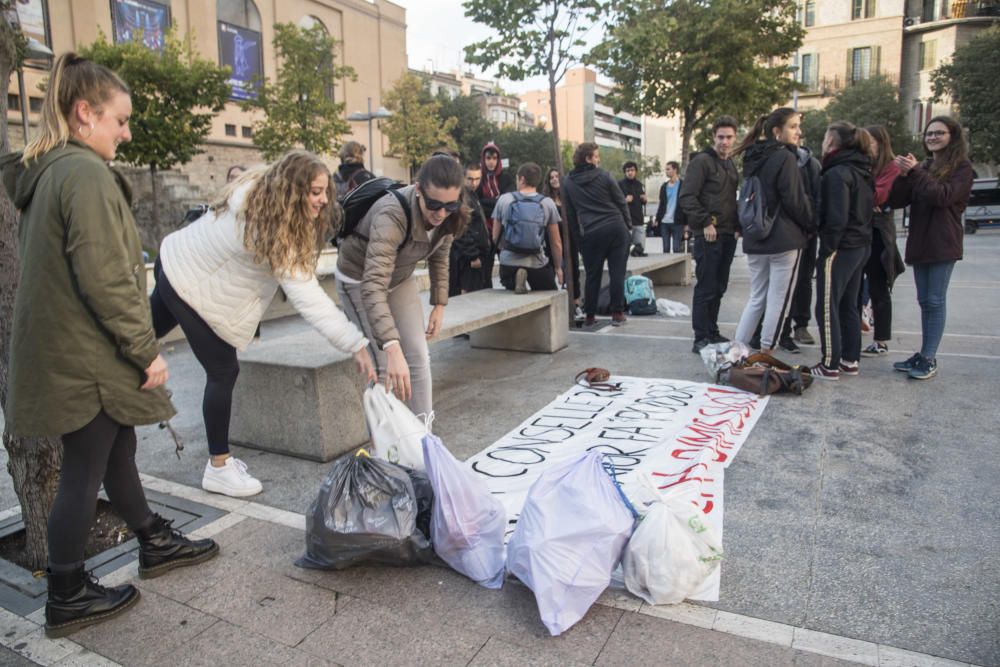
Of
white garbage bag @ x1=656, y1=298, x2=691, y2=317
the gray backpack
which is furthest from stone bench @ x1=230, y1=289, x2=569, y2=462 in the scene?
white garbage bag @ x1=656, y1=298, x2=691, y2=317

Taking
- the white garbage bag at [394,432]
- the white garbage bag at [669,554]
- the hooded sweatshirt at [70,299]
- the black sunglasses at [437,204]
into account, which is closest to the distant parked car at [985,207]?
the black sunglasses at [437,204]

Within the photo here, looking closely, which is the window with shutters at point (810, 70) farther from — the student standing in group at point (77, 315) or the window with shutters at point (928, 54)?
the student standing in group at point (77, 315)

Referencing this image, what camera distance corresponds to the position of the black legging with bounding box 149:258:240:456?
3.34 m

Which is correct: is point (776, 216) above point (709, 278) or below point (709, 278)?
above

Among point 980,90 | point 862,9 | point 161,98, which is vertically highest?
point 862,9

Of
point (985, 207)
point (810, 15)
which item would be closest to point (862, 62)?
point (810, 15)

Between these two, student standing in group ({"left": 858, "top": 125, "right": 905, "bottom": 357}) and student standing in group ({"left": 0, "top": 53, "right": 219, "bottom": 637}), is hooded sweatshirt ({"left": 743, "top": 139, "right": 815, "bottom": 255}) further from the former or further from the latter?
student standing in group ({"left": 0, "top": 53, "right": 219, "bottom": 637})

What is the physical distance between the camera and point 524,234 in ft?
22.0

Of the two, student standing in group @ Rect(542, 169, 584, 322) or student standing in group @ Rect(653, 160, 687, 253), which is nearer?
student standing in group @ Rect(542, 169, 584, 322)

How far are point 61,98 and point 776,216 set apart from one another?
468 cm

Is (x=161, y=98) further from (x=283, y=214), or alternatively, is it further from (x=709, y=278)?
(x=283, y=214)

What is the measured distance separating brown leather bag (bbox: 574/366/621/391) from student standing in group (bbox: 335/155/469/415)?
6.00ft

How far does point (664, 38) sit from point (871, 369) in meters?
4.23

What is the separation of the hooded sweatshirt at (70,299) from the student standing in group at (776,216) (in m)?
4.47
